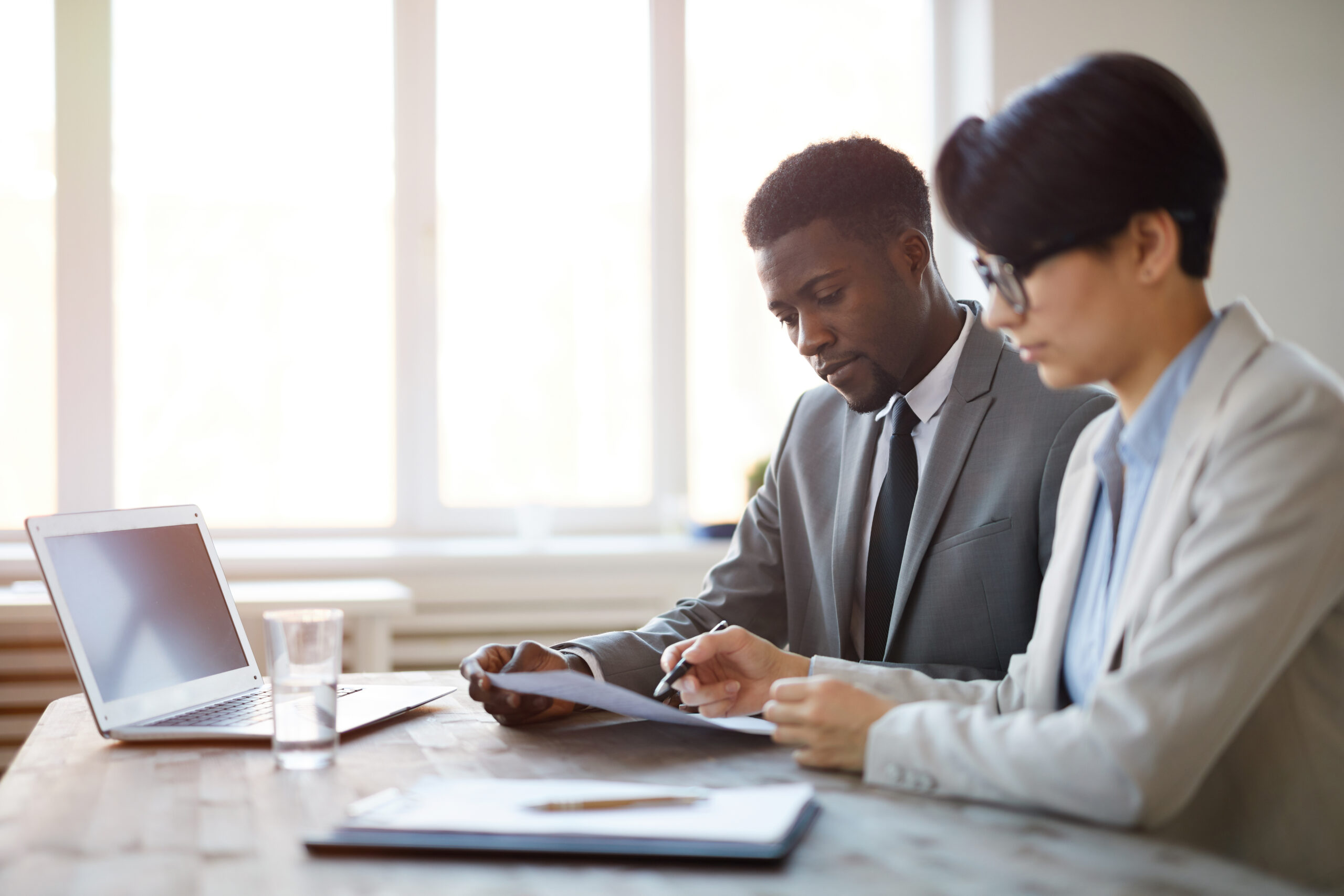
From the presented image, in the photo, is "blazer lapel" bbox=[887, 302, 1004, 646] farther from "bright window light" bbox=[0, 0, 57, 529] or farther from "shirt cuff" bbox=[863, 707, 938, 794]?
"bright window light" bbox=[0, 0, 57, 529]

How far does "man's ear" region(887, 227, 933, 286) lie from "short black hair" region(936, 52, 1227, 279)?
22.9 inches

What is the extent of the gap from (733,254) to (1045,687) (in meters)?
2.40

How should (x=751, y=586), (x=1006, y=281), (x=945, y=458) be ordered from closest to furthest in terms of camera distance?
1. (x=1006, y=281)
2. (x=945, y=458)
3. (x=751, y=586)

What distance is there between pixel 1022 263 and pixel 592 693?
55 cm

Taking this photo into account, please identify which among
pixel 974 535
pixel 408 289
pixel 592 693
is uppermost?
pixel 408 289

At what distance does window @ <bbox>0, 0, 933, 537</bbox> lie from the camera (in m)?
2.96

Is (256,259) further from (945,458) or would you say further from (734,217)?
(945,458)

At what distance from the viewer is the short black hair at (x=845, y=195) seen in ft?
4.99

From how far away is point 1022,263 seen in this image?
38.1 inches

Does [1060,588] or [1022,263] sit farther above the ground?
[1022,263]

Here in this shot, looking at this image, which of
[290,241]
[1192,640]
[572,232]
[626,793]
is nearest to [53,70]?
[290,241]

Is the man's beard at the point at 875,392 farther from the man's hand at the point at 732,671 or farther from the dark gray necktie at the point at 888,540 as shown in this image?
the man's hand at the point at 732,671

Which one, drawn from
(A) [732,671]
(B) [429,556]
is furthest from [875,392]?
(B) [429,556]

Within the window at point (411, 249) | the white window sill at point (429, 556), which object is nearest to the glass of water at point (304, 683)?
the white window sill at point (429, 556)
